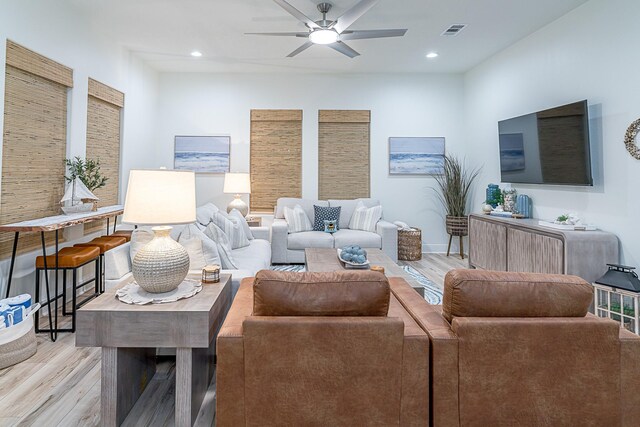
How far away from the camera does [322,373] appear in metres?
1.29

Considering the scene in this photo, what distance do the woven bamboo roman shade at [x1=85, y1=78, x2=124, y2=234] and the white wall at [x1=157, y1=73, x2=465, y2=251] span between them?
1.25 metres

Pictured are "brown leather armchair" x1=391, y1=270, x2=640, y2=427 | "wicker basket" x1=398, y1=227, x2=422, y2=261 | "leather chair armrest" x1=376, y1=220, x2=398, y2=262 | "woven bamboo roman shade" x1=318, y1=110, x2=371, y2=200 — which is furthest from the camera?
"woven bamboo roman shade" x1=318, y1=110, x2=371, y2=200

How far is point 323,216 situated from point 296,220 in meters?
0.42

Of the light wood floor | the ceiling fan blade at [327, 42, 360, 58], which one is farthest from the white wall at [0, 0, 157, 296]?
the ceiling fan blade at [327, 42, 360, 58]

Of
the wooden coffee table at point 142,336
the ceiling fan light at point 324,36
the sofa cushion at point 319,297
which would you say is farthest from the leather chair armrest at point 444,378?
the ceiling fan light at point 324,36

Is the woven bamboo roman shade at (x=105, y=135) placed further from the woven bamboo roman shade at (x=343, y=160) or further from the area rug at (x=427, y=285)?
the woven bamboo roman shade at (x=343, y=160)

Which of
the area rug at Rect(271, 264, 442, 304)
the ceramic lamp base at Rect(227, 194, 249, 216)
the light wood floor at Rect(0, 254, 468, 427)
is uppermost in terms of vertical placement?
the ceramic lamp base at Rect(227, 194, 249, 216)

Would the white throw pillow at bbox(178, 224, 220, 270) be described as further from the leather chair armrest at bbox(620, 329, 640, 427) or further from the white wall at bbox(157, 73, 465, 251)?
the white wall at bbox(157, 73, 465, 251)

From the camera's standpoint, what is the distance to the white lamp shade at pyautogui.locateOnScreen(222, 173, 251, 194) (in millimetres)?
5461

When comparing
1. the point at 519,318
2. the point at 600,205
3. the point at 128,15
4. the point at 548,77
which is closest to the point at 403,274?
the point at 519,318

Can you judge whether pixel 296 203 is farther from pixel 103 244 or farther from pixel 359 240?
pixel 103 244

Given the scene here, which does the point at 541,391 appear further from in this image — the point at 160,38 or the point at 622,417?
the point at 160,38

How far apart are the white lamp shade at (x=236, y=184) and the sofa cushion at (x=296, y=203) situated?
544mm

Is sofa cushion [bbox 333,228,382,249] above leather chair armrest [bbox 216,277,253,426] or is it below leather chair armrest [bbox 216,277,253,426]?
above
